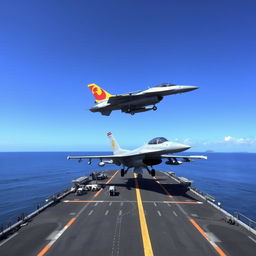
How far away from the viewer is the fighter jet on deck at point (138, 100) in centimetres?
2413

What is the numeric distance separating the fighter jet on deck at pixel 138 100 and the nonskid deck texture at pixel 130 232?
49.5 ft

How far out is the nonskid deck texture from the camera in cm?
1280

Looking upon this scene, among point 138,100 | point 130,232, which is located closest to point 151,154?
point 138,100

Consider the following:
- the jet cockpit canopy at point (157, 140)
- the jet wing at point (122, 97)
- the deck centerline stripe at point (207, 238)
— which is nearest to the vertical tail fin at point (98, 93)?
the jet wing at point (122, 97)

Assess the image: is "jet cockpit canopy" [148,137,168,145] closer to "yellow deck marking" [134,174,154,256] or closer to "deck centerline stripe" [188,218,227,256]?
"yellow deck marking" [134,174,154,256]

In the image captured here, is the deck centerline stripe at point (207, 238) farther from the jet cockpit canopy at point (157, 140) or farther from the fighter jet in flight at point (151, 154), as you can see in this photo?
the jet cockpit canopy at point (157, 140)

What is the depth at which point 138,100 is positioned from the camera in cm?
2534

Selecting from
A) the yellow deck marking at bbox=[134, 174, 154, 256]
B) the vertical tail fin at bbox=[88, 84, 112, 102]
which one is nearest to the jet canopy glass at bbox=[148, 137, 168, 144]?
the yellow deck marking at bbox=[134, 174, 154, 256]

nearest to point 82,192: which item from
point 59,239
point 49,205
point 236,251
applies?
point 49,205

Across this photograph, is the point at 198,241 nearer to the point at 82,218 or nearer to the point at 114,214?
the point at 114,214

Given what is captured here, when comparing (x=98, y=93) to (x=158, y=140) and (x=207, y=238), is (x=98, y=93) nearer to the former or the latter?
(x=158, y=140)

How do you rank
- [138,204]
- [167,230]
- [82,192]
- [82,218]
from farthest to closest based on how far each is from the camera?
[82,192]
[138,204]
[82,218]
[167,230]

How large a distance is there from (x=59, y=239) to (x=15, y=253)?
3247 millimetres

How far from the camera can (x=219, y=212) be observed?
21875 millimetres
